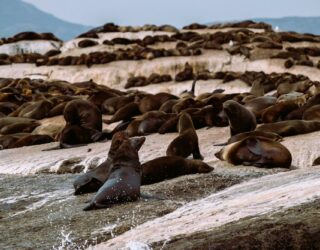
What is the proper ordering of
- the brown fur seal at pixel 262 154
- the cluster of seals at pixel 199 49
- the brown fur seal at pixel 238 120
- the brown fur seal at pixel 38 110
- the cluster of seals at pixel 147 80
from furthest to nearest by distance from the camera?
the cluster of seals at pixel 199 49, the cluster of seals at pixel 147 80, the brown fur seal at pixel 38 110, the brown fur seal at pixel 238 120, the brown fur seal at pixel 262 154

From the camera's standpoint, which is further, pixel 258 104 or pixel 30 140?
pixel 30 140

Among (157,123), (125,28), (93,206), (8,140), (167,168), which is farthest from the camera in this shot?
(125,28)

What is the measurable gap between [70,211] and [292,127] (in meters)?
4.70

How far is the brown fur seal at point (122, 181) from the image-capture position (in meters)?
6.11

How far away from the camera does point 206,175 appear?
7.65m

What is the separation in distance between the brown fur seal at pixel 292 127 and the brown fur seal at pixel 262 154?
1.55m

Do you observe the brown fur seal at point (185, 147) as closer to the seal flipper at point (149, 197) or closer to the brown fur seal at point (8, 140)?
the seal flipper at point (149, 197)

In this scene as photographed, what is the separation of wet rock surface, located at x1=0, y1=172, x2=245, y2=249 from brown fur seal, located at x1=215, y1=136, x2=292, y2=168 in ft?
2.01

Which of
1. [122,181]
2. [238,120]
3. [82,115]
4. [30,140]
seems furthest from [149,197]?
[30,140]

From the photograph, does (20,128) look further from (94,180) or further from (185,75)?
(185,75)

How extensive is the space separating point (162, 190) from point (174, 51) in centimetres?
2332

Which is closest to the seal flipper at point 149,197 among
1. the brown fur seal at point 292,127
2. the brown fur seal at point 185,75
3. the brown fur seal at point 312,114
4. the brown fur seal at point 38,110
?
the brown fur seal at point 292,127

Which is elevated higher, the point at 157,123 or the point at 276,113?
the point at 276,113

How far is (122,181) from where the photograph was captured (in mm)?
6328
